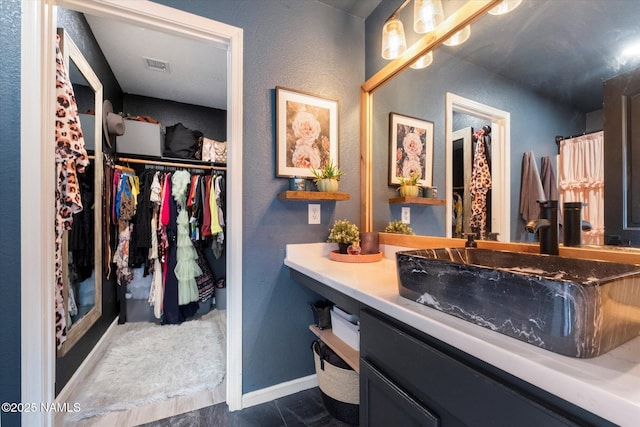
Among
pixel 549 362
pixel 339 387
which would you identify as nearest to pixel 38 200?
pixel 339 387

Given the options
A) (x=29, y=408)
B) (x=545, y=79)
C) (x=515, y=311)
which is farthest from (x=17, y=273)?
(x=545, y=79)

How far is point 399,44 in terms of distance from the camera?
1.53 metres

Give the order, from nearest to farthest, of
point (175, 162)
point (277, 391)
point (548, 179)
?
point (548, 179) → point (277, 391) → point (175, 162)

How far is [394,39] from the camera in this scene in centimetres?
153

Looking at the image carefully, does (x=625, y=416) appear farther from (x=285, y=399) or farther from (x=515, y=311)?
(x=285, y=399)

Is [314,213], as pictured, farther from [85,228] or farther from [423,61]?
[85,228]

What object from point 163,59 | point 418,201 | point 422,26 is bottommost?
point 418,201

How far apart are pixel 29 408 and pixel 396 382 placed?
1.51m

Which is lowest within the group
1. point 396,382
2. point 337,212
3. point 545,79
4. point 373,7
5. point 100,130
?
point 396,382

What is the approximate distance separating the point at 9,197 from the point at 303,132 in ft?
4.57

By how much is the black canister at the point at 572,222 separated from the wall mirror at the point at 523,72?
101 millimetres

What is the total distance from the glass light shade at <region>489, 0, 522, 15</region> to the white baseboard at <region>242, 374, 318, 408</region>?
218 centimetres

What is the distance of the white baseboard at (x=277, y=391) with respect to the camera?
4.99 feet

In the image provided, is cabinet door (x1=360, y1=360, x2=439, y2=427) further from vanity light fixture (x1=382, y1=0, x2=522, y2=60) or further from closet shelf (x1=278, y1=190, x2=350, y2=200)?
vanity light fixture (x1=382, y1=0, x2=522, y2=60)
